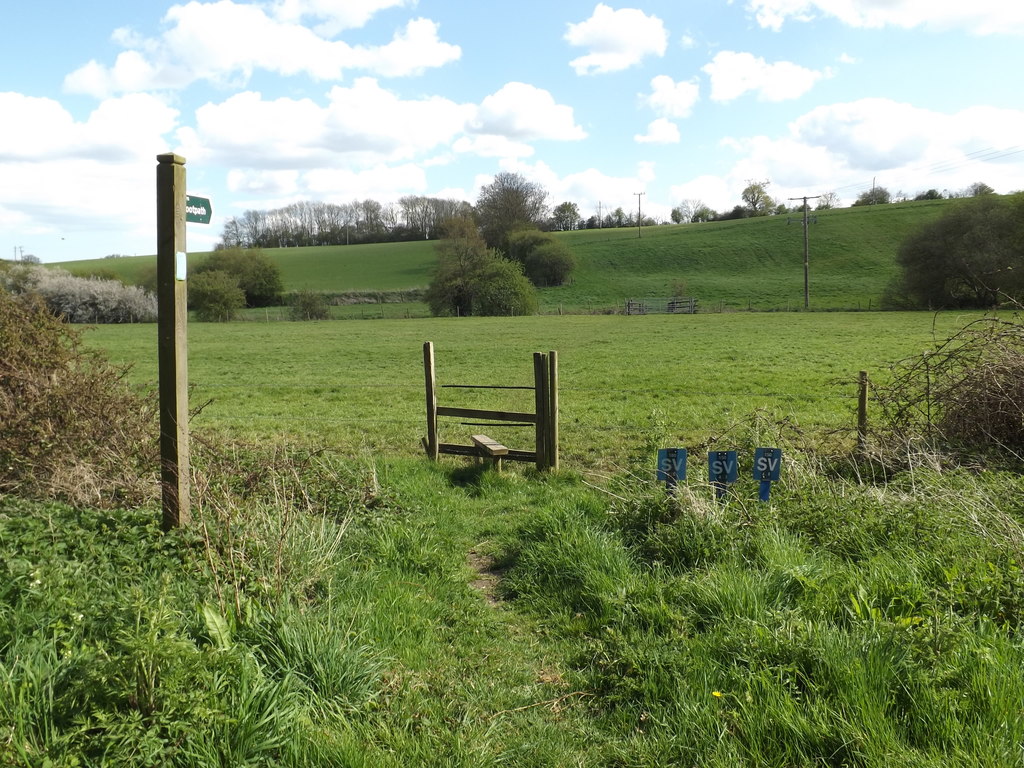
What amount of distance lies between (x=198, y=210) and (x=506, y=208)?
328ft

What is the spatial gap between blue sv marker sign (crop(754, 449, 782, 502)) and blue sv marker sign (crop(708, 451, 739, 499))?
18cm

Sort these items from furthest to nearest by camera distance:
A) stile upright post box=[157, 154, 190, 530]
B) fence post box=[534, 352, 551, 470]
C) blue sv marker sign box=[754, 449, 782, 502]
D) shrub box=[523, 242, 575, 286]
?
shrub box=[523, 242, 575, 286], fence post box=[534, 352, 551, 470], blue sv marker sign box=[754, 449, 782, 502], stile upright post box=[157, 154, 190, 530]

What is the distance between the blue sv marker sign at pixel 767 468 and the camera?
591 cm

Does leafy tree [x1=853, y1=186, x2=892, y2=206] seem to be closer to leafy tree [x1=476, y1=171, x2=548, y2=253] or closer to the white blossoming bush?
leafy tree [x1=476, y1=171, x2=548, y2=253]

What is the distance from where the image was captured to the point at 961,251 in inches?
2264

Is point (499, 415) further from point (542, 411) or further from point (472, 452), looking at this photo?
point (472, 452)

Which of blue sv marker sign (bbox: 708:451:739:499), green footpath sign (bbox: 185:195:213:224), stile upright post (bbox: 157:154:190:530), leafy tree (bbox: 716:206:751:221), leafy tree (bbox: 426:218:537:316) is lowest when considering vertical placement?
blue sv marker sign (bbox: 708:451:739:499)

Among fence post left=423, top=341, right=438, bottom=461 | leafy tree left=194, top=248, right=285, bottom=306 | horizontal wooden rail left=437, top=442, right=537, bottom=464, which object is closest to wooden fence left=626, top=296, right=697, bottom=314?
leafy tree left=194, top=248, right=285, bottom=306

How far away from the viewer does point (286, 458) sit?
731 centimetres

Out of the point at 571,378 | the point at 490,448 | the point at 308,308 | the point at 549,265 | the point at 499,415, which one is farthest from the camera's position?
the point at 549,265

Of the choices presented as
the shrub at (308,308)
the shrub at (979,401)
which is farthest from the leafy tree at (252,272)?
the shrub at (979,401)

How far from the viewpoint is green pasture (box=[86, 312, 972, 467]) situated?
12883 millimetres

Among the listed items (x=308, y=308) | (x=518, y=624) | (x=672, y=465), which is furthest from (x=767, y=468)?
(x=308, y=308)

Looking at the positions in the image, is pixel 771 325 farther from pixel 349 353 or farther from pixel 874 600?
pixel 874 600
